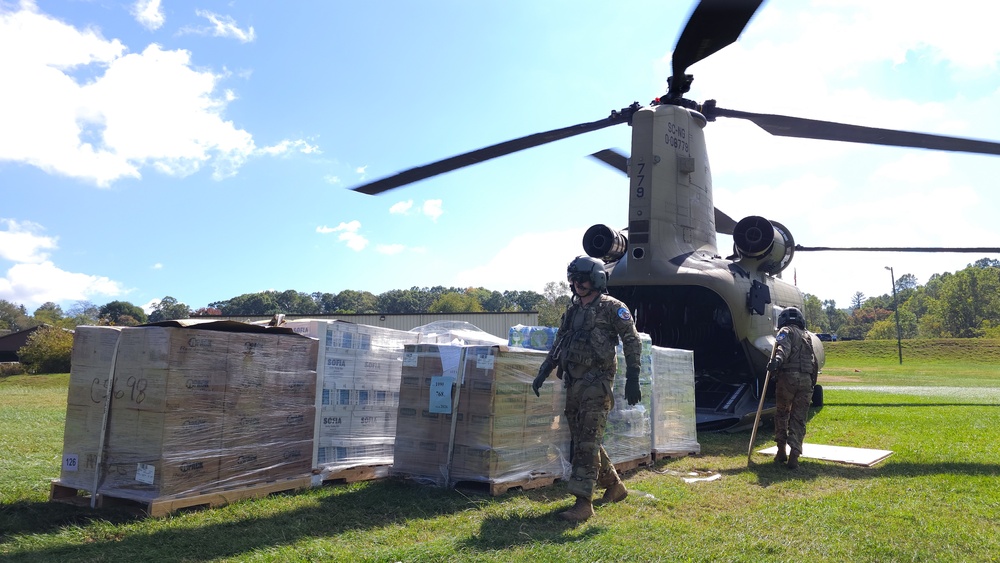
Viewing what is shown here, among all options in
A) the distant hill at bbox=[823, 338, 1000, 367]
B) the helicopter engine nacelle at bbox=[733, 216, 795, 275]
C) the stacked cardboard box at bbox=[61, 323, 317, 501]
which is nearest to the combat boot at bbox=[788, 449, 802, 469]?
the helicopter engine nacelle at bbox=[733, 216, 795, 275]

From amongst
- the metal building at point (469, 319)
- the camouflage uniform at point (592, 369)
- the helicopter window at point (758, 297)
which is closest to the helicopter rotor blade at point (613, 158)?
the helicopter window at point (758, 297)

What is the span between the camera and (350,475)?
21.5 feet

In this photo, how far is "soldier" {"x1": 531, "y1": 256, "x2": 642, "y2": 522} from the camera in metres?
5.54

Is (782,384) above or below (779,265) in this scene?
A: below

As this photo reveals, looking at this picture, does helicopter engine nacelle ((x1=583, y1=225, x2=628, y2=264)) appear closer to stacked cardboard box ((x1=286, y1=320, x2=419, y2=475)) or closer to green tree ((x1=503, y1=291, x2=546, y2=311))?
stacked cardboard box ((x1=286, y1=320, x2=419, y2=475))

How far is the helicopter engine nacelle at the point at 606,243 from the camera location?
11.9 m

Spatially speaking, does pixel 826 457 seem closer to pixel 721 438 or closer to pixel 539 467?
pixel 721 438

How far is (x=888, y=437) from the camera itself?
34.8ft

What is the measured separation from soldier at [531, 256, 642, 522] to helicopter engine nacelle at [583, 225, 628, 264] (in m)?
5.94

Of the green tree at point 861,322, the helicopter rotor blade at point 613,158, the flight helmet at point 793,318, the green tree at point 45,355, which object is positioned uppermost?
the green tree at point 861,322

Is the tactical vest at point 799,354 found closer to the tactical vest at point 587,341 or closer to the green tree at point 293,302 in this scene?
the tactical vest at point 587,341

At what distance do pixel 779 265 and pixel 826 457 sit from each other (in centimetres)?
565

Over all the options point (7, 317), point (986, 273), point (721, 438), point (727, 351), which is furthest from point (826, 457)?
point (7, 317)

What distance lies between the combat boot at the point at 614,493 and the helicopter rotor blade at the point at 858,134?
6688 mm
